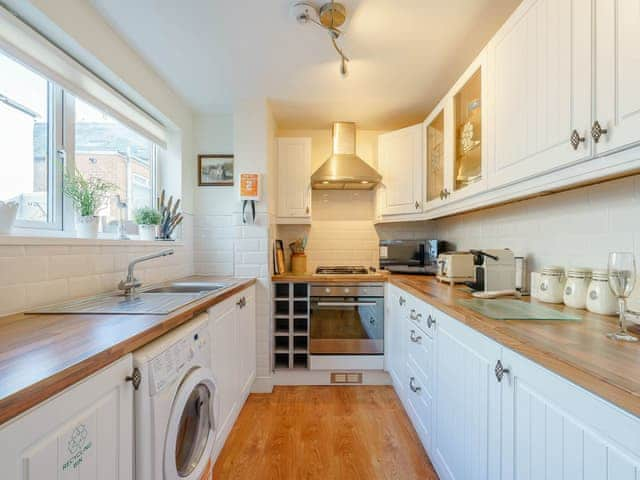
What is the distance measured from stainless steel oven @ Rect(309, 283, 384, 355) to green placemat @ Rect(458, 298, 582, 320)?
3.64 feet

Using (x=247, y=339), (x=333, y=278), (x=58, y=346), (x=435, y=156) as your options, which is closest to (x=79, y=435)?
(x=58, y=346)

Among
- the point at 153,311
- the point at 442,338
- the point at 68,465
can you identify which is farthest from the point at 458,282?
the point at 68,465

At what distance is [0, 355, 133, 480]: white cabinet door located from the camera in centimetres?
52

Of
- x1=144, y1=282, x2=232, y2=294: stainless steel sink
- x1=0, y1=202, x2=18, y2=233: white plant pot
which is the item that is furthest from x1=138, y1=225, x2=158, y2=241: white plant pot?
x1=0, y1=202, x2=18, y2=233: white plant pot

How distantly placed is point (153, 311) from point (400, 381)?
174cm

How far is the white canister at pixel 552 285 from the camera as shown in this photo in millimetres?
1356

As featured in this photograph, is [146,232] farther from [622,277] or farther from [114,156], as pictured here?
[622,277]

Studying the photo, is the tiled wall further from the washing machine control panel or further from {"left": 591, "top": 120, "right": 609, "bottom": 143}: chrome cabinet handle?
{"left": 591, "top": 120, "right": 609, "bottom": 143}: chrome cabinet handle

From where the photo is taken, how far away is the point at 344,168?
8.77 feet

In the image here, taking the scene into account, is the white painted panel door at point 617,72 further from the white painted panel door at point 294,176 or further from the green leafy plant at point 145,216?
the green leafy plant at point 145,216

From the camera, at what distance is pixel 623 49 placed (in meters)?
0.83

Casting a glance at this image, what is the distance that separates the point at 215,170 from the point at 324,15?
1.61 meters

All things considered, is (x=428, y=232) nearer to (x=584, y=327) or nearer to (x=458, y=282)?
(x=458, y=282)

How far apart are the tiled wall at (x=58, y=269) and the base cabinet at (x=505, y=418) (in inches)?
67.2
